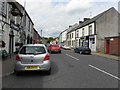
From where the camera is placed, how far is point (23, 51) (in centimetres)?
1054

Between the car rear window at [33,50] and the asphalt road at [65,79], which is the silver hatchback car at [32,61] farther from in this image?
the asphalt road at [65,79]

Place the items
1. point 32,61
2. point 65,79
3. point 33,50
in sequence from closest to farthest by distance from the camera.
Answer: point 65,79 < point 32,61 < point 33,50

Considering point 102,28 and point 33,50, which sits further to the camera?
point 102,28

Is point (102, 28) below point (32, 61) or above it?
above

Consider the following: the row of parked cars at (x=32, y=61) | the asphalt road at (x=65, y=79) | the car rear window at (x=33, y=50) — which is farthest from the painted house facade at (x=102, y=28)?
the row of parked cars at (x=32, y=61)

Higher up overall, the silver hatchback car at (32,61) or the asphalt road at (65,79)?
the silver hatchback car at (32,61)

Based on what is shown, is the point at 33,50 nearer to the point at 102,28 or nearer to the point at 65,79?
the point at 65,79

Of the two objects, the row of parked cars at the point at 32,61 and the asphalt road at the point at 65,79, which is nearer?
the asphalt road at the point at 65,79

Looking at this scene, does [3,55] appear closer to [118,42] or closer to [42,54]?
[42,54]

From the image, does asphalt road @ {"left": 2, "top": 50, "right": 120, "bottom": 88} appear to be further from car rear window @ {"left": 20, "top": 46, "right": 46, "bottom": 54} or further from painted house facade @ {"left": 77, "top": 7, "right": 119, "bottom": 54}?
painted house facade @ {"left": 77, "top": 7, "right": 119, "bottom": 54}

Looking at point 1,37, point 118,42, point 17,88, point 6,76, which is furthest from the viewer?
point 118,42

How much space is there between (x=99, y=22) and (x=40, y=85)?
35120 mm

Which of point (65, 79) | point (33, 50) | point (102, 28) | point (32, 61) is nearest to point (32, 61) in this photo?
point (32, 61)

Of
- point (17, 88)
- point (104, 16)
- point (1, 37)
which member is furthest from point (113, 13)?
point (17, 88)
